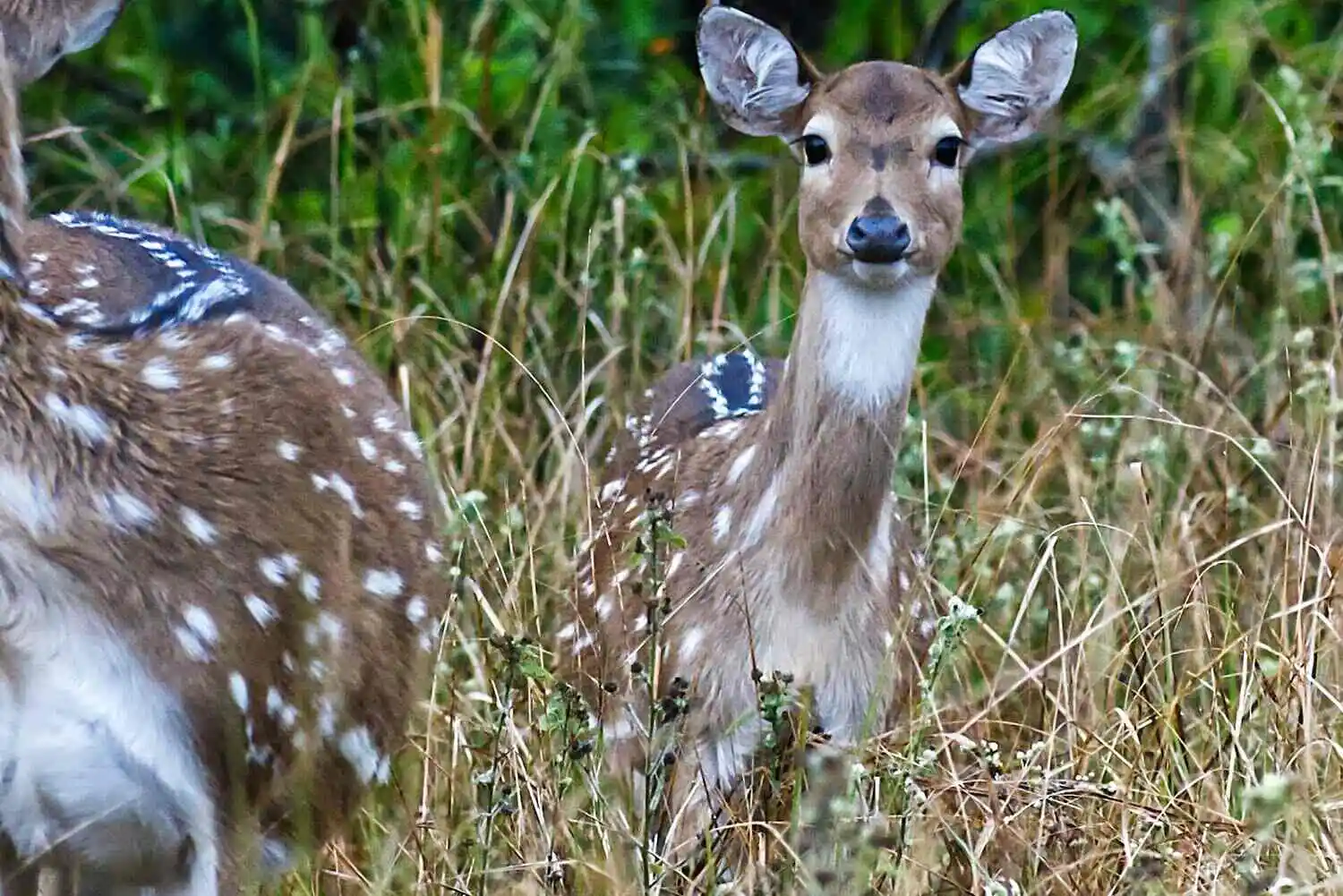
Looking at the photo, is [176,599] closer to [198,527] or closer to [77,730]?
[198,527]

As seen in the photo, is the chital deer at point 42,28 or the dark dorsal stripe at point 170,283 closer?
the chital deer at point 42,28

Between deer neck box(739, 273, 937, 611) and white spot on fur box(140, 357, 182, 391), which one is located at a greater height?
white spot on fur box(140, 357, 182, 391)

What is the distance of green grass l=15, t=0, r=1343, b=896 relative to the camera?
4.12 m

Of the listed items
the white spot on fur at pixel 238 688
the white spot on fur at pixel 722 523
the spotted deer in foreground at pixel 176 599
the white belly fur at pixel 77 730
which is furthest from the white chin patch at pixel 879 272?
the white belly fur at pixel 77 730

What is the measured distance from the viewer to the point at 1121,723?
438 centimetres

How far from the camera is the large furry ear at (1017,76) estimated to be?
494 centimetres

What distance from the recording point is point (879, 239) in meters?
4.50

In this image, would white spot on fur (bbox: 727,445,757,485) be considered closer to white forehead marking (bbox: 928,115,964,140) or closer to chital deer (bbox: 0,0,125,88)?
white forehead marking (bbox: 928,115,964,140)

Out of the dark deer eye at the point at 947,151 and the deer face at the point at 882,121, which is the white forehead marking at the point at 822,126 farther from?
the dark deer eye at the point at 947,151

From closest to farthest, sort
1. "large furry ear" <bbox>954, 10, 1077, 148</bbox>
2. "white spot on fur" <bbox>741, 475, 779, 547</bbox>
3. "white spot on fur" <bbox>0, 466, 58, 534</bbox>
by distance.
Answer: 1. "white spot on fur" <bbox>0, 466, 58, 534</bbox>
2. "white spot on fur" <bbox>741, 475, 779, 547</bbox>
3. "large furry ear" <bbox>954, 10, 1077, 148</bbox>

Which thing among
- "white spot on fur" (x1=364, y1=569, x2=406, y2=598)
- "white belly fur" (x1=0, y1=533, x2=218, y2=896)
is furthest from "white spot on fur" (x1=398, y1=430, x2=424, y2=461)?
"white belly fur" (x1=0, y1=533, x2=218, y2=896)

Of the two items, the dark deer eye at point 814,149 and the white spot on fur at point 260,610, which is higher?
the dark deer eye at point 814,149

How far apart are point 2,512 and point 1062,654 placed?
1.86 metres

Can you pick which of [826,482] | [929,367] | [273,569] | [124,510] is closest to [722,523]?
[826,482]
